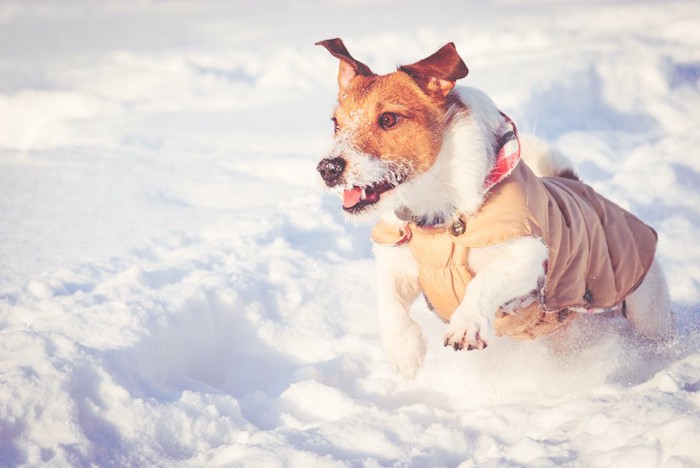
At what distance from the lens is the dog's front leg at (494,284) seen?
247cm

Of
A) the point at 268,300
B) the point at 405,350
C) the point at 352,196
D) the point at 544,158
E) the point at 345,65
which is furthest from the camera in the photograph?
the point at 268,300

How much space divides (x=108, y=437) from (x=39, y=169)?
15.6 ft

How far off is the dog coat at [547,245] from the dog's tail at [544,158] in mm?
206

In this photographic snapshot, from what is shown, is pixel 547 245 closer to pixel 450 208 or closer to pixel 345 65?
pixel 450 208

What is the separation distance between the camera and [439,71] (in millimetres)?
2447

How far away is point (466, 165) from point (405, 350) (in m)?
0.84

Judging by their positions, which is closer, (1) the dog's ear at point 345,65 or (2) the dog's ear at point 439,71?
(2) the dog's ear at point 439,71

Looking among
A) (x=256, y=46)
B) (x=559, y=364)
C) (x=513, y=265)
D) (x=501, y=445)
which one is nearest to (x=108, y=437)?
(x=501, y=445)

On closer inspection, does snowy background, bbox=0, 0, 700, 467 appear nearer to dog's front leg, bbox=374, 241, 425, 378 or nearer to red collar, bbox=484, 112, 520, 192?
dog's front leg, bbox=374, 241, 425, 378

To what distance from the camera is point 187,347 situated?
3.45 meters

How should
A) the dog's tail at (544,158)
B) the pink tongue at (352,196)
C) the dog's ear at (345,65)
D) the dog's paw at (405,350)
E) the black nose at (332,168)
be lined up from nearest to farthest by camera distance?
the black nose at (332,168) → the pink tongue at (352,196) → the dog's ear at (345,65) → the dog's paw at (405,350) → the dog's tail at (544,158)

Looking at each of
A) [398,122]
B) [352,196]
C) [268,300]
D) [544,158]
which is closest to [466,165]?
[398,122]

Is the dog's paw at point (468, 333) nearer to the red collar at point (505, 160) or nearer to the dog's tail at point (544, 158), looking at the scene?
the red collar at point (505, 160)

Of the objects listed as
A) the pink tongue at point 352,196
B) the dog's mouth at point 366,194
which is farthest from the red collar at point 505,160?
the pink tongue at point 352,196
